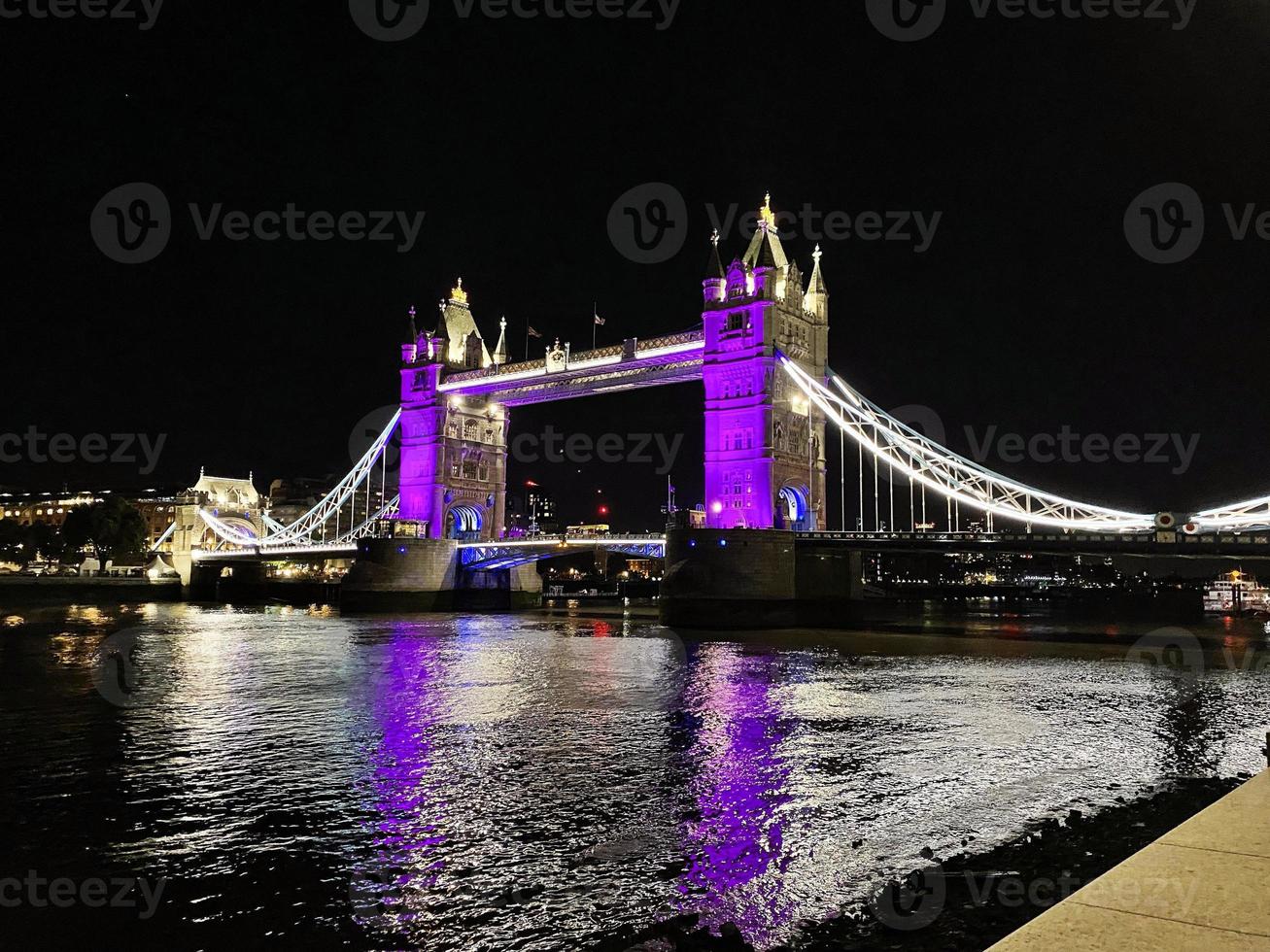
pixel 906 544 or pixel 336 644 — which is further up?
pixel 906 544

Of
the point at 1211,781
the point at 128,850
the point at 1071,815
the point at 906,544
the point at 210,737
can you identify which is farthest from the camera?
the point at 906,544

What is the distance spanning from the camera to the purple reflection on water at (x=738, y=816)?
857 centimetres

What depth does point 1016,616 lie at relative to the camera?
6494cm

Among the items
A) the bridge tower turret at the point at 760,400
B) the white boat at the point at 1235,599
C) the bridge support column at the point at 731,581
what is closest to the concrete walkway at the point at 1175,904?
the bridge support column at the point at 731,581

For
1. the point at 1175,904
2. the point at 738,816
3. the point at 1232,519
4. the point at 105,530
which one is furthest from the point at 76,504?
the point at 1175,904

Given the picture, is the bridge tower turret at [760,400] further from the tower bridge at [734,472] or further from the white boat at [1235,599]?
the white boat at [1235,599]

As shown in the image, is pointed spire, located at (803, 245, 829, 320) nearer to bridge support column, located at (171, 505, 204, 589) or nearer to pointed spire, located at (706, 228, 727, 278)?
pointed spire, located at (706, 228, 727, 278)

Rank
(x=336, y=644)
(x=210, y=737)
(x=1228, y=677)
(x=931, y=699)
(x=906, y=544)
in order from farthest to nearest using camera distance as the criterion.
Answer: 1. (x=906, y=544)
2. (x=336, y=644)
3. (x=1228, y=677)
4. (x=931, y=699)
5. (x=210, y=737)

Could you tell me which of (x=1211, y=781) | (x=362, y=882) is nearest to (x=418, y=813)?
(x=362, y=882)

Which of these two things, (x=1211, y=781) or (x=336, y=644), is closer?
(x=1211, y=781)

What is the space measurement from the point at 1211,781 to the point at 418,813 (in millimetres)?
11388

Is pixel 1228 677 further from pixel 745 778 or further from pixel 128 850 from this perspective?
pixel 128 850
